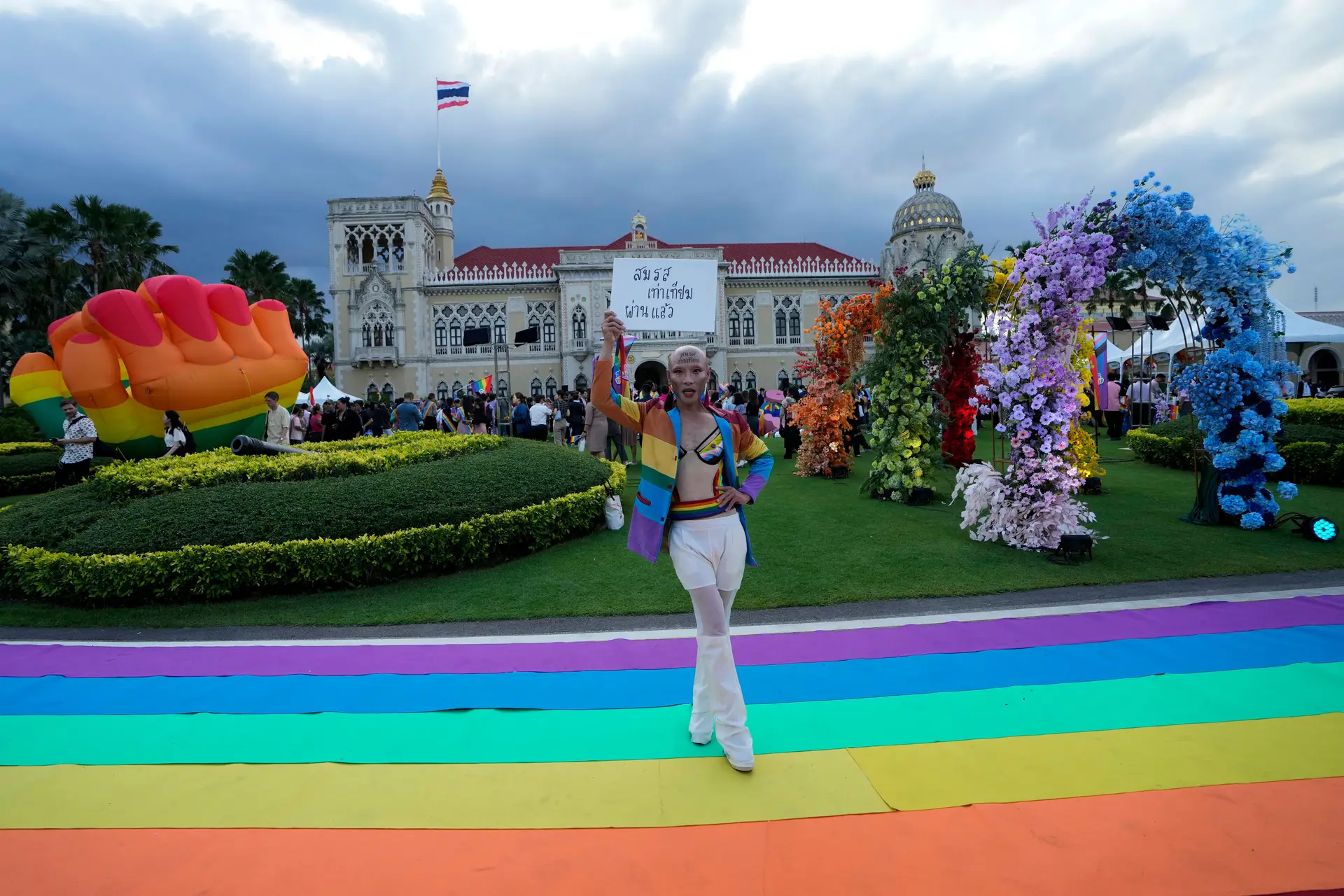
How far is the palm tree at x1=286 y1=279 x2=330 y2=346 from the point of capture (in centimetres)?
4475

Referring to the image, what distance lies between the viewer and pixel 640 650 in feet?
15.6

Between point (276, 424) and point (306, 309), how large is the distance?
133 ft

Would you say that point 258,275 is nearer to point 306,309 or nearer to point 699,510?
point 306,309

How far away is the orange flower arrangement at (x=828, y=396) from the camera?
42.7 ft

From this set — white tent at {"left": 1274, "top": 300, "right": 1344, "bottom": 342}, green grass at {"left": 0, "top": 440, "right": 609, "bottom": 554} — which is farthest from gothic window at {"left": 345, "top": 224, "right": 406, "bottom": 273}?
white tent at {"left": 1274, "top": 300, "right": 1344, "bottom": 342}

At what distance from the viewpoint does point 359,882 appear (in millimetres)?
2486

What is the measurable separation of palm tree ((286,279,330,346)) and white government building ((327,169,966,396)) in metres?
3.32

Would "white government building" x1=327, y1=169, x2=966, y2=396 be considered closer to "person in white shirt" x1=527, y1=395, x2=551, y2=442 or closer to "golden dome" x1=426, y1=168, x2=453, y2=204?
"golden dome" x1=426, y1=168, x2=453, y2=204

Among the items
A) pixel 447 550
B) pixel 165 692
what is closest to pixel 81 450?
pixel 447 550

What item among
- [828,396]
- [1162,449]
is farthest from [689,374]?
[1162,449]

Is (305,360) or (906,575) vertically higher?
(305,360)

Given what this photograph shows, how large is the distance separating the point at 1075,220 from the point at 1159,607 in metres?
3.73

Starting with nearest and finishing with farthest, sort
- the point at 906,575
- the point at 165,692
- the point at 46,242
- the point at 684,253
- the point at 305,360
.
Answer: the point at 165,692
the point at 906,575
the point at 305,360
the point at 46,242
the point at 684,253

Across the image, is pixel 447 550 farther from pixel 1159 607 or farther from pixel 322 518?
pixel 1159 607
